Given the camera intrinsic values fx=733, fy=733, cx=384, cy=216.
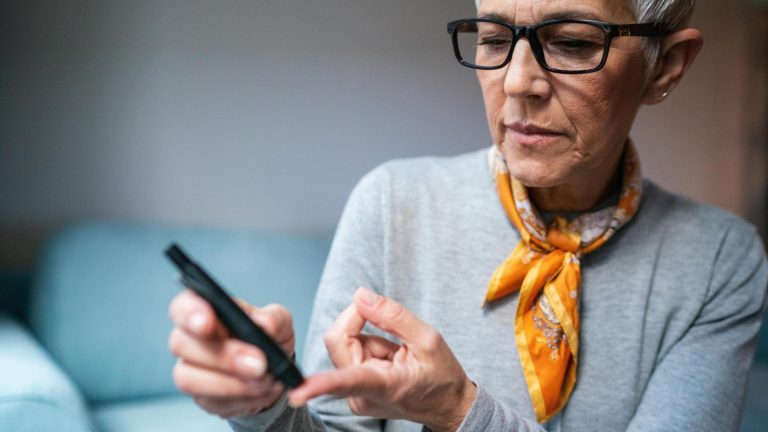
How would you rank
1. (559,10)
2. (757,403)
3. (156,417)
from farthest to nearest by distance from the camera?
(757,403), (156,417), (559,10)

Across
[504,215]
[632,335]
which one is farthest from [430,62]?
[632,335]

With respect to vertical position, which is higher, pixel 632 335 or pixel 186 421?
pixel 632 335

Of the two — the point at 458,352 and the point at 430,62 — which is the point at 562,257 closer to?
the point at 458,352

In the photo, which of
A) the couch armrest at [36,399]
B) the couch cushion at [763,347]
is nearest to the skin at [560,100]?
the couch armrest at [36,399]

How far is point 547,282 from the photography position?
109 centimetres

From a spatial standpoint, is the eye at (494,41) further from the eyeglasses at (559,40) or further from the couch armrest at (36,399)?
the couch armrest at (36,399)

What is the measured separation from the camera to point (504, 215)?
1164 millimetres

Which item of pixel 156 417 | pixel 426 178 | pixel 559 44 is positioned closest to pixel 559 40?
pixel 559 44

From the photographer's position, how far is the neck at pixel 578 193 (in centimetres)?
112

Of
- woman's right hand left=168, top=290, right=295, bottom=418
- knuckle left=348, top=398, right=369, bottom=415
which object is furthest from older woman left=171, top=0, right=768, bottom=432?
woman's right hand left=168, top=290, right=295, bottom=418

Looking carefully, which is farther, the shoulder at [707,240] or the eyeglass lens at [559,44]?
the shoulder at [707,240]

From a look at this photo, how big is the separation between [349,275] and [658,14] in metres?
0.56

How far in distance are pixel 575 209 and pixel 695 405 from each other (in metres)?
0.33

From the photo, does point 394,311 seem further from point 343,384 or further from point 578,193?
point 578,193
